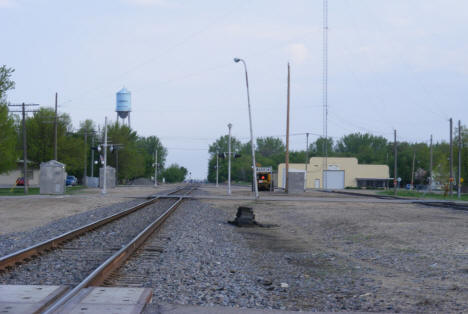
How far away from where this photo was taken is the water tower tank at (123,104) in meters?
124

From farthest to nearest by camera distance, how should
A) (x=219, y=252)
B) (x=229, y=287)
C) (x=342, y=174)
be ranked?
(x=342, y=174) → (x=219, y=252) → (x=229, y=287)

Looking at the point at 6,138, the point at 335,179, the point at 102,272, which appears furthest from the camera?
the point at 335,179

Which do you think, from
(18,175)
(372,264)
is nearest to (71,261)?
(372,264)

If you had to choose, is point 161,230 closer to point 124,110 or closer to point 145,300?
point 145,300

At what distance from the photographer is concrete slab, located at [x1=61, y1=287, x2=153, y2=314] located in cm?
620

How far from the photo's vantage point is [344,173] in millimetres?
115875

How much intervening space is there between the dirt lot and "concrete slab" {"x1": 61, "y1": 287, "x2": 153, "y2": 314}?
81.4 inches

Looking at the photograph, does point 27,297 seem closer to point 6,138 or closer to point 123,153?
point 6,138

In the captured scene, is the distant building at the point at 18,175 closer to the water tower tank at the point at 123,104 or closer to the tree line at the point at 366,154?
the water tower tank at the point at 123,104

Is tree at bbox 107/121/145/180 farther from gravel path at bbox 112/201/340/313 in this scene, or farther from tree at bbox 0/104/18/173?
gravel path at bbox 112/201/340/313

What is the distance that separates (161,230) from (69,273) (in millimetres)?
7951

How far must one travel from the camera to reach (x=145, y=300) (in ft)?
22.3

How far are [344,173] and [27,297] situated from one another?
112 meters

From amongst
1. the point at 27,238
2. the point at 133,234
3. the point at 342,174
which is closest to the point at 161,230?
the point at 133,234
